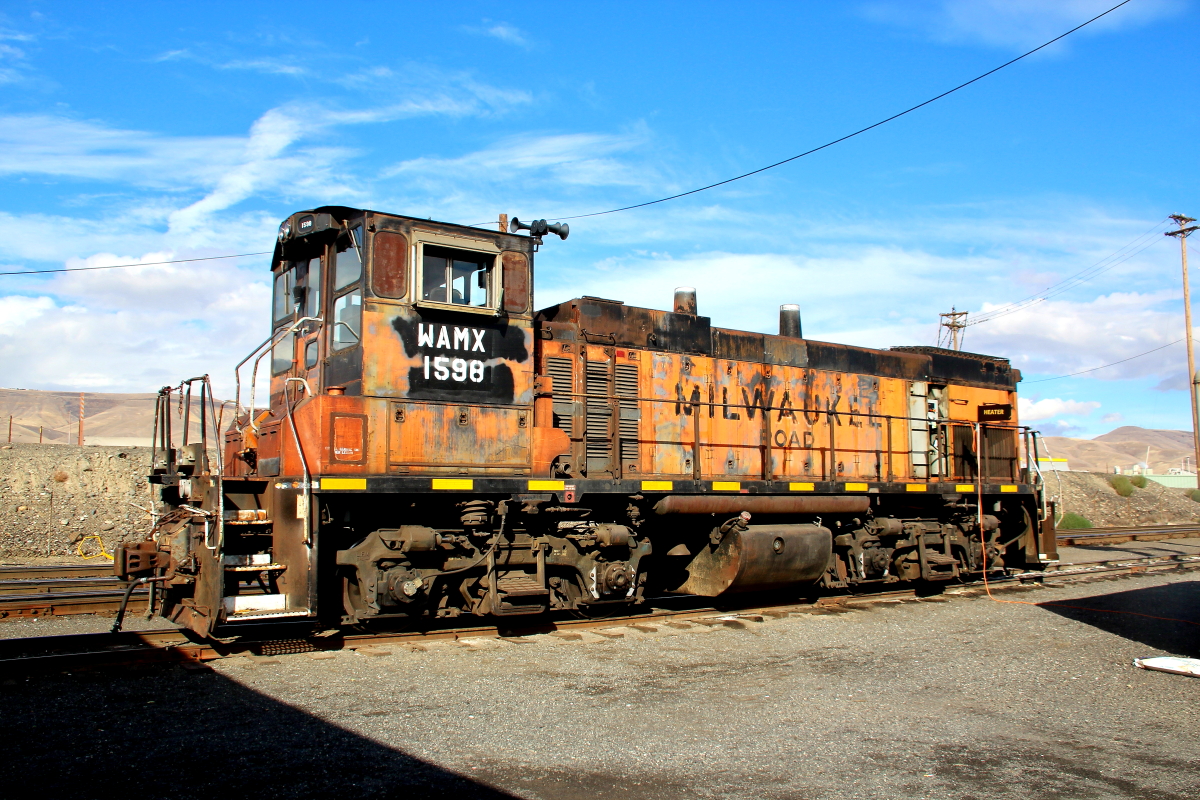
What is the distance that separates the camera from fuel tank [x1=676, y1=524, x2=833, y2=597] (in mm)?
10109

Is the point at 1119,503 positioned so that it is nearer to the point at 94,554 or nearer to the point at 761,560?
the point at 761,560

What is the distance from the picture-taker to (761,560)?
10.2 metres

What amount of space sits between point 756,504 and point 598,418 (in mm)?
2353

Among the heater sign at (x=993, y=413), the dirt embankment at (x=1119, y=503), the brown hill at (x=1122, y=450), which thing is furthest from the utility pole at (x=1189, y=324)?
the brown hill at (x=1122, y=450)

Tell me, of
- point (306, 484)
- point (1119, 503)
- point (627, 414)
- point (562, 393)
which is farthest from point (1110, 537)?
point (306, 484)

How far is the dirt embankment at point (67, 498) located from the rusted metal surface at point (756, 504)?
14.1m

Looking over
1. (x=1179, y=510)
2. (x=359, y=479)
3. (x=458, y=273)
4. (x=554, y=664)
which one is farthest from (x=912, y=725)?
(x=1179, y=510)

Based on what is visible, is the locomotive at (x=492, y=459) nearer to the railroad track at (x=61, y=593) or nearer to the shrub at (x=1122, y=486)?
the railroad track at (x=61, y=593)

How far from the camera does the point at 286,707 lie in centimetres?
602

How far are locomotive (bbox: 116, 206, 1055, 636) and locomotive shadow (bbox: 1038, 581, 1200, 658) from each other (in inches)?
76.6

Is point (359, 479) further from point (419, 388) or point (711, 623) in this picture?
point (711, 623)

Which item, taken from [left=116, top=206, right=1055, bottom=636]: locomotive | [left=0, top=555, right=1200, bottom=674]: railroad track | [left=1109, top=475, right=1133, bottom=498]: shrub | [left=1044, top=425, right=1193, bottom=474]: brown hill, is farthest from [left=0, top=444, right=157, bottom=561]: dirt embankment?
[left=1044, top=425, right=1193, bottom=474]: brown hill

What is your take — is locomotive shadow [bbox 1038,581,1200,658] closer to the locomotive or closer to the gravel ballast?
the gravel ballast

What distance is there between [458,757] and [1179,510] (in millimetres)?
39759
